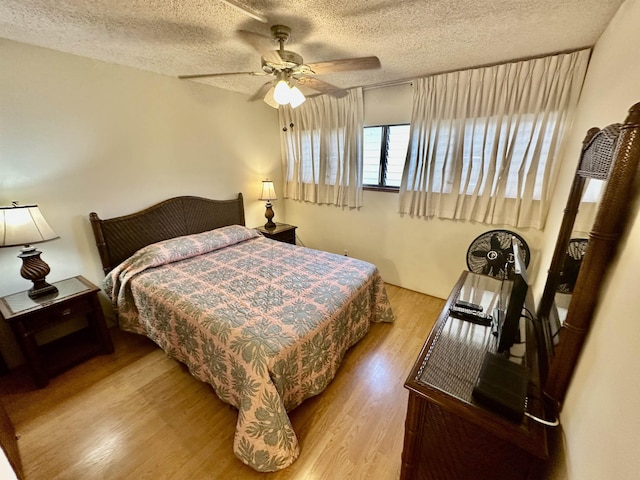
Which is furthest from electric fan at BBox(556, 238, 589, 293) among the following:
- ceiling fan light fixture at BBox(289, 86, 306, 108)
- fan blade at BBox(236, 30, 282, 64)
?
fan blade at BBox(236, 30, 282, 64)

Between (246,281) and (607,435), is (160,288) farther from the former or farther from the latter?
(607,435)

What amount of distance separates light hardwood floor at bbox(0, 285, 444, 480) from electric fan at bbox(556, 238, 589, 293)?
1.16 metres

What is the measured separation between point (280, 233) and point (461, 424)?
277 centimetres

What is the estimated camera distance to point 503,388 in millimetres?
856

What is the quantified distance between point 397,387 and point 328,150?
2.67m

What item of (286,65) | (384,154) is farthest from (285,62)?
(384,154)

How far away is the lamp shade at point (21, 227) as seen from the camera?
157 centimetres

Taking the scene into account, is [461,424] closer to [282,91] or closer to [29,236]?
[282,91]

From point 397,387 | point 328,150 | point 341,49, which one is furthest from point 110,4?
point 397,387

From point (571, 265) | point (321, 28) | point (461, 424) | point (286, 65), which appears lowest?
point (461, 424)

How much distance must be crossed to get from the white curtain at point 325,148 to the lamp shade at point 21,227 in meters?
2.59

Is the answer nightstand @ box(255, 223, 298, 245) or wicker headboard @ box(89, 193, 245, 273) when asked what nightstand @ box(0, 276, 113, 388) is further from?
nightstand @ box(255, 223, 298, 245)

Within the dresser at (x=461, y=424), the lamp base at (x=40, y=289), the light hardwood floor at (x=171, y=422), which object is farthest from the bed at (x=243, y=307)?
the dresser at (x=461, y=424)

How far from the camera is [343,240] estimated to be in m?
3.49
